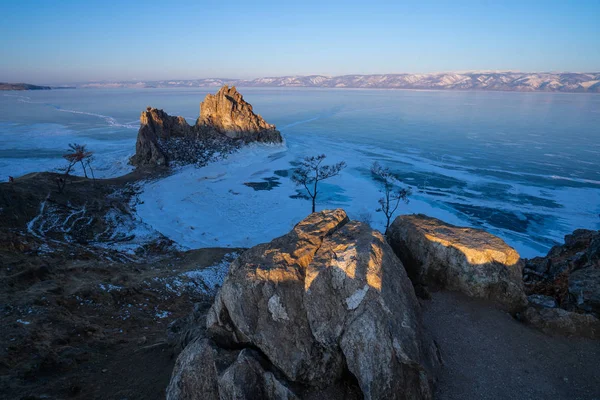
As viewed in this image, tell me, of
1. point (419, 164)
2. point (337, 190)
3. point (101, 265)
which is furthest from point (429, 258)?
point (419, 164)

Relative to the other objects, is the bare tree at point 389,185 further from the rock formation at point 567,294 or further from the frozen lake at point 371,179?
the rock formation at point 567,294

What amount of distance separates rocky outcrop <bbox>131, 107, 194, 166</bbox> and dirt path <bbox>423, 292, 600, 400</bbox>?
5045 cm

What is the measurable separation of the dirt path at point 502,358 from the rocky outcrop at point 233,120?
196 ft

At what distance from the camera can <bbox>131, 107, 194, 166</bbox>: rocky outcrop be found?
52.4 m

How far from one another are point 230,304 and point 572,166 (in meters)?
59.9

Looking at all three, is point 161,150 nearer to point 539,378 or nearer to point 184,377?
point 184,377

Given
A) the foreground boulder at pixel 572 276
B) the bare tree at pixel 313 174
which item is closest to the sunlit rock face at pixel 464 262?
the foreground boulder at pixel 572 276

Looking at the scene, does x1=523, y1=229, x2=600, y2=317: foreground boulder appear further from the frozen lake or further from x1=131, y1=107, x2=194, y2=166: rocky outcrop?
x1=131, y1=107, x2=194, y2=166: rocky outcrop

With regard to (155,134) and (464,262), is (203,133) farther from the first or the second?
(464,262)

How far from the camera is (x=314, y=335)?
845cm

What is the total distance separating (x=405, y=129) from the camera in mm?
84125

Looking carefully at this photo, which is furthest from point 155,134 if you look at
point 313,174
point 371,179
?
point 371,179

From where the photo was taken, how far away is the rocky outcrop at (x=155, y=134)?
52.4m

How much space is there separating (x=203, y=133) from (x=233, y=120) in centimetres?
681
